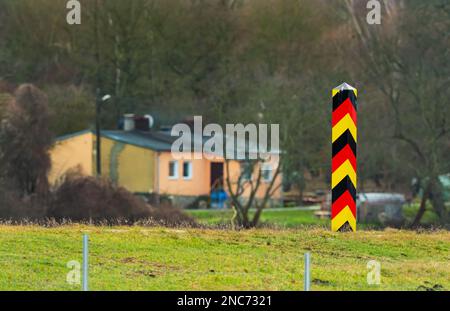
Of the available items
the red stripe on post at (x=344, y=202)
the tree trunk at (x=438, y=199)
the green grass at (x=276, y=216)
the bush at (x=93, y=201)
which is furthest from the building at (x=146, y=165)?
the red stripe on post at (x=344, y=202)

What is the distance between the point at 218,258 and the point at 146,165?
169 ft

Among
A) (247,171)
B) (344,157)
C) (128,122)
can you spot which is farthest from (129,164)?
(344,157)

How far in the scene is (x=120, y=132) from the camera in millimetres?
65938

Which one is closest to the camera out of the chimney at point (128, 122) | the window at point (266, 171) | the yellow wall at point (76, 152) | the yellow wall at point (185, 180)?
the window at point (266, 171)

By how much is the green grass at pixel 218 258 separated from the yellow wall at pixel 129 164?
4855 cm

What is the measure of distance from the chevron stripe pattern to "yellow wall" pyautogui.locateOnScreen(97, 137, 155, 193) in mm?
50103

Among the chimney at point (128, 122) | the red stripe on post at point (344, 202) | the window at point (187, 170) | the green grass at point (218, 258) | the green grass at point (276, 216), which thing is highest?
the chimney at point (128, 122)

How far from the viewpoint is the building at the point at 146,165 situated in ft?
204

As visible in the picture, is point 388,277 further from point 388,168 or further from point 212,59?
point 212,59

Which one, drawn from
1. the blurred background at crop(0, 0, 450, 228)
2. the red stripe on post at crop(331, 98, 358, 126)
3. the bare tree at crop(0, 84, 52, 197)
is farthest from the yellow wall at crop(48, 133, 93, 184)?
the red stripe on post at crop(331, 98, 358, 126)

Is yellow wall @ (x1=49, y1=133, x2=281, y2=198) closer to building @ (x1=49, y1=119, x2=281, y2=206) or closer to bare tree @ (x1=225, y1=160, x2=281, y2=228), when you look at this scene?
building @ (x1=49, y1=119, x2=281, y2=206)

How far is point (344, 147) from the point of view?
1294 centimetres
